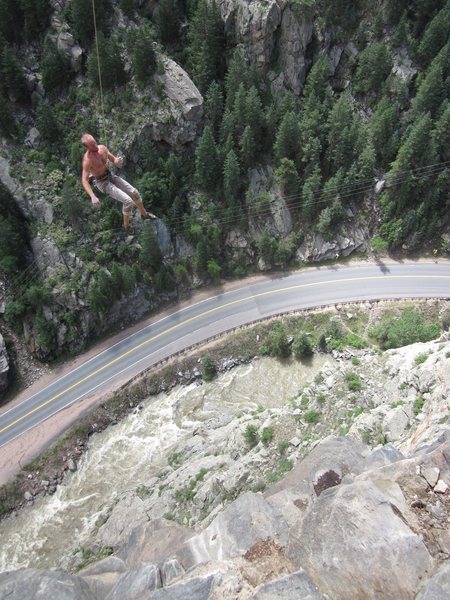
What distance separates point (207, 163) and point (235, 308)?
1662 cm

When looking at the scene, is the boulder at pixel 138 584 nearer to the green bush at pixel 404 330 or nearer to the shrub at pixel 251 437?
the shrub at pixel 251 437

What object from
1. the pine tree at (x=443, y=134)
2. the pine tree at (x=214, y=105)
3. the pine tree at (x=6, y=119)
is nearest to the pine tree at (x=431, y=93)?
the pine tree at (x=443, y=134)

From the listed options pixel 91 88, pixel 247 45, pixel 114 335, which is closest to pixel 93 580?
pixel 114 335

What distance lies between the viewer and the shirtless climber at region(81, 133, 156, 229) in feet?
57.5

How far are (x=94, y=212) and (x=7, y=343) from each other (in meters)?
16.7

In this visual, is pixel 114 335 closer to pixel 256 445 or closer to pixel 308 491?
pixel 256 445

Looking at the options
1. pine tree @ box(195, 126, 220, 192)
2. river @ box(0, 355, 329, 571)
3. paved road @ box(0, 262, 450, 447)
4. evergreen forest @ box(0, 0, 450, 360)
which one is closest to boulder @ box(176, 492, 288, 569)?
river @ box(0, 355, 329, 571)

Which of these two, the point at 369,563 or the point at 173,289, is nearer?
the point at 369,563

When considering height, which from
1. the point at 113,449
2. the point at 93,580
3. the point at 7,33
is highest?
the point at 7,33

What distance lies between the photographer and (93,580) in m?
16.2

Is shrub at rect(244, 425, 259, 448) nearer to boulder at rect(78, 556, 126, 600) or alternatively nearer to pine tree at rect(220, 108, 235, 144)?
boulder at rect(78, 556, 126, 600)

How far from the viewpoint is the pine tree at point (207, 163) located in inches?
1741

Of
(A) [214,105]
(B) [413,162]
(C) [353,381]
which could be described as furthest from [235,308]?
(B) [413,162]

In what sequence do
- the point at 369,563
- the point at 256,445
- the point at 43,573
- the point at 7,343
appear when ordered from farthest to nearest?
the point at 7,343
the point at 256,445
the point at 43,573
the point at 369,563
